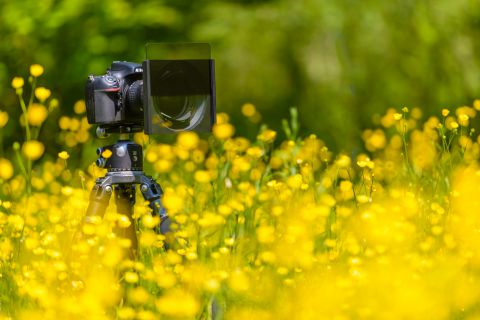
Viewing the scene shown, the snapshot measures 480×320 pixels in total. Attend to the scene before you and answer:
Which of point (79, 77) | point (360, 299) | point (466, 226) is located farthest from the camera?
point (79, 77)

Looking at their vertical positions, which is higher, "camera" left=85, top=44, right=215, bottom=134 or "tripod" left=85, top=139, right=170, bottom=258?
"camera" left=85, top=44, right=215, bottom=134

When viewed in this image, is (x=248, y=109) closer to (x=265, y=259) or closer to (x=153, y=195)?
(x=153, y=195)

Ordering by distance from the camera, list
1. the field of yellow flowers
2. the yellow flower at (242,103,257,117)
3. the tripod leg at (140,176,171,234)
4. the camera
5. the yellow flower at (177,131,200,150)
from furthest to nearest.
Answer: the yellow flower at (242,103,257,117)
the yellow flower at (177,131,200,150)
the tripod leg at (140,176,171,234)
the camera
the field of yellow flowers

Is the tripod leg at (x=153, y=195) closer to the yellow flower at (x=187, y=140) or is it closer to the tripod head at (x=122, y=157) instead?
the tripod head at (x=122, y=157)

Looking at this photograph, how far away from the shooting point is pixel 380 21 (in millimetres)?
5258

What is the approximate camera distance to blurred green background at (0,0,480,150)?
5.18 metres

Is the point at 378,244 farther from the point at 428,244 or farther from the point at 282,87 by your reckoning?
the point at 282,87

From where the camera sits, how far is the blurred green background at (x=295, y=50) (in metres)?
5.18

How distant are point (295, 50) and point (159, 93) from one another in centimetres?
255

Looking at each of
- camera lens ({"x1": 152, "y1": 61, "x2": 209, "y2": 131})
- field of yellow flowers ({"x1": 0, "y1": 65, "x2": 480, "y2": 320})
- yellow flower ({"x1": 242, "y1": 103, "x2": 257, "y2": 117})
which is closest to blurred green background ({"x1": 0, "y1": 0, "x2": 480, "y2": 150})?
yellow flower ({"x1": 242, "y1": 103, "x2": 257, "y2": 117})

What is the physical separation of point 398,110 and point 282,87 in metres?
0.62

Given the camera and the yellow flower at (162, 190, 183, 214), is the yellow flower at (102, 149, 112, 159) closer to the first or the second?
the camera

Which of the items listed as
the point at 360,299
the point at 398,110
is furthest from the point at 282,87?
the point at 360,299

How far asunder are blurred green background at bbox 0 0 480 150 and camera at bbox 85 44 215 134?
2138 mm
